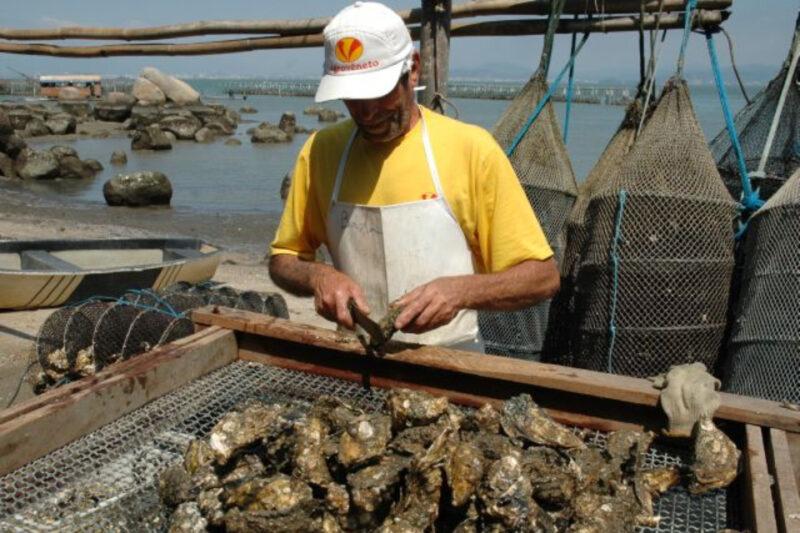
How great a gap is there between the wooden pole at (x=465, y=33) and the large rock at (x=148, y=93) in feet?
233

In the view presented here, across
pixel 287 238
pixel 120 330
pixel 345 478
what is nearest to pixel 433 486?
pixel 345 478

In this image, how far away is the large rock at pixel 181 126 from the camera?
4550cm

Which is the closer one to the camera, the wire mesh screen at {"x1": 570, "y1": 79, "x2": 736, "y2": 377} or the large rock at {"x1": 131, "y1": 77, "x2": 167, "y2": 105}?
the wire mesh screen at {"x1": 570, "y1": 79, "x2": 736, "y2": 377}

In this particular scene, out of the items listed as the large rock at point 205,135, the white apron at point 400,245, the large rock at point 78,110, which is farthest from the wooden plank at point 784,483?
the large rock at point 78,110

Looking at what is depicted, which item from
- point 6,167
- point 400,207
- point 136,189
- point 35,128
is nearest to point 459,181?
point 400,207

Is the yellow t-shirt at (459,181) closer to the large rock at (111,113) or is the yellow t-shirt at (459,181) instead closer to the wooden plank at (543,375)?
the wooden plank at (543,375)

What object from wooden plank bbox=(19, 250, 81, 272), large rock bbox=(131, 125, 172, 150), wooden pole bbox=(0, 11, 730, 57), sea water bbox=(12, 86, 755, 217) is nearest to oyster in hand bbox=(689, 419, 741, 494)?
wooden pole bbox=(0, 11, 730, 57)

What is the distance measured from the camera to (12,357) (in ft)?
25.8

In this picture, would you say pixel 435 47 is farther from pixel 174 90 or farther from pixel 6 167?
pixel 174 90

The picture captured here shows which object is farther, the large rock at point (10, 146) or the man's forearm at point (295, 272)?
the large rock at point (10, 146)

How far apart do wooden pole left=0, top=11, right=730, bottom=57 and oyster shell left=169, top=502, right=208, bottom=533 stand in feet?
15.6

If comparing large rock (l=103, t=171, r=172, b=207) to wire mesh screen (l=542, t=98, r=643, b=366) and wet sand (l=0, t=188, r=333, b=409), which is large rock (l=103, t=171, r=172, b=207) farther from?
wire mesh screen (l=542, t=98, r=643, b=366)

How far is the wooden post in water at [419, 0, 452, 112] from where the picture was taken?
5703 millimetres

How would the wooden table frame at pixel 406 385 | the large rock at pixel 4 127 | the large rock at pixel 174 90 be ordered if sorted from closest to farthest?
the wooden table frame at pixel 406 385 < the large rock at pixel 4 127 < the large rock at pixel 174 90
